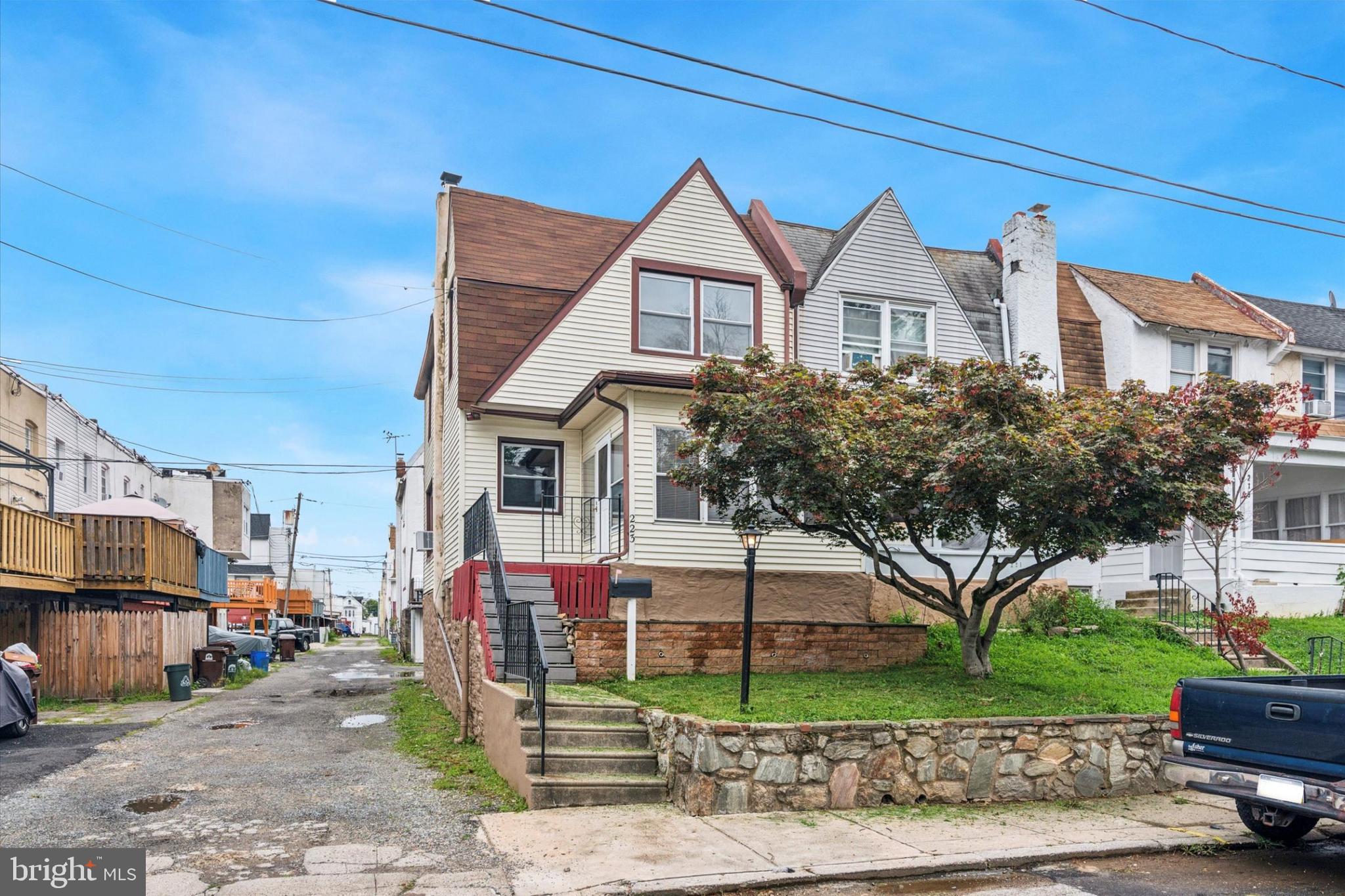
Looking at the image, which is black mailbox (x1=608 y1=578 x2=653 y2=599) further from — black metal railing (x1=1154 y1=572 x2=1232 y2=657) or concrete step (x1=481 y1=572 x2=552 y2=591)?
black metal railing (x1=1154 y1=572 x2=1232 y2=657)

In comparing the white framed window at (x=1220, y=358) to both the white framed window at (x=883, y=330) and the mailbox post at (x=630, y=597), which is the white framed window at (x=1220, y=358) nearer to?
the white framed window at (x=883, y=330)

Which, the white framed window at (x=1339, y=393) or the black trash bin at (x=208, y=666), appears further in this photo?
the white framed window at (x=1339, y=393)

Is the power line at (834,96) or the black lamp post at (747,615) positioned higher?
the power line at (834,96)

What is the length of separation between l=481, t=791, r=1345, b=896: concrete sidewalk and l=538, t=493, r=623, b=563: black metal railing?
22.4ft

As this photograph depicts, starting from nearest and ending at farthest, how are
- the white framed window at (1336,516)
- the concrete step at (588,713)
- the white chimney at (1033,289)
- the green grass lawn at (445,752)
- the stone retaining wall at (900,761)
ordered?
the stone retaining wall at (900,761) → the green grass lawn at (445,752) → the concrete step at (588,713) → the white chimney at (1033,289) → the white framed window at (1336,516)

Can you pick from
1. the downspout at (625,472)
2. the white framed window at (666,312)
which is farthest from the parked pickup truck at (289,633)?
the downspout at (625,472)

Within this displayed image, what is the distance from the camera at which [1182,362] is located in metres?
21.9

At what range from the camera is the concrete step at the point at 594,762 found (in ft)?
30.9

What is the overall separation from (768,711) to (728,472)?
3.63 meters

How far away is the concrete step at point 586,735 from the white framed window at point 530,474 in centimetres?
687

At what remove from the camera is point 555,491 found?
16953 mm

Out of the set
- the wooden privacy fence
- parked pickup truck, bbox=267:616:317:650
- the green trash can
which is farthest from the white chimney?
parked pickup truck, bbox=267:616:317:650

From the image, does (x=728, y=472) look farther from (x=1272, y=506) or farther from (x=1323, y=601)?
(x=1272, y=506)

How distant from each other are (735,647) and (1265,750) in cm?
698
